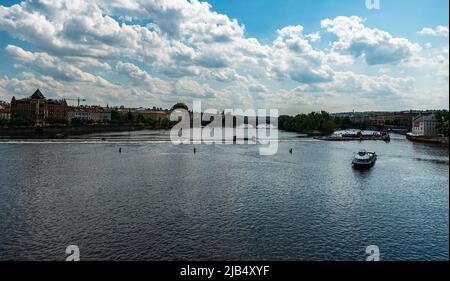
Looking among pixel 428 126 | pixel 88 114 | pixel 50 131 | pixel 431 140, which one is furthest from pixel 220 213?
pixel 88 114

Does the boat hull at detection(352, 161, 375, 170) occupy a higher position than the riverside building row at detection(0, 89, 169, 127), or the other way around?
the riverside building row at detection(0, 89, 169, 127)

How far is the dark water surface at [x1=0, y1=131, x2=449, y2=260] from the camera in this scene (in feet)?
41.5

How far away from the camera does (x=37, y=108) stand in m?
107

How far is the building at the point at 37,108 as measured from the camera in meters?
103

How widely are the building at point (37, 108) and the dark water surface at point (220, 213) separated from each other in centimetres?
8138

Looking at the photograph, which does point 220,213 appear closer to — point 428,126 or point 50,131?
point 428,126

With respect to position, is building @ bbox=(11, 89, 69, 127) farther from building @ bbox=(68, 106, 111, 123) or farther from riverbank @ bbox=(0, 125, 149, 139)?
building @ bbox=(68, 106, 111, 123)

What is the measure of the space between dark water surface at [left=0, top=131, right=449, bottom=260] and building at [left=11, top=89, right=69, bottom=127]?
8138 centimetres

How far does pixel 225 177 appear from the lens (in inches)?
1080

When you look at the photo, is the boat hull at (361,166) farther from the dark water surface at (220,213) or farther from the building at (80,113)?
the building at (80,113)

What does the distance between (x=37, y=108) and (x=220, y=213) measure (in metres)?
106
